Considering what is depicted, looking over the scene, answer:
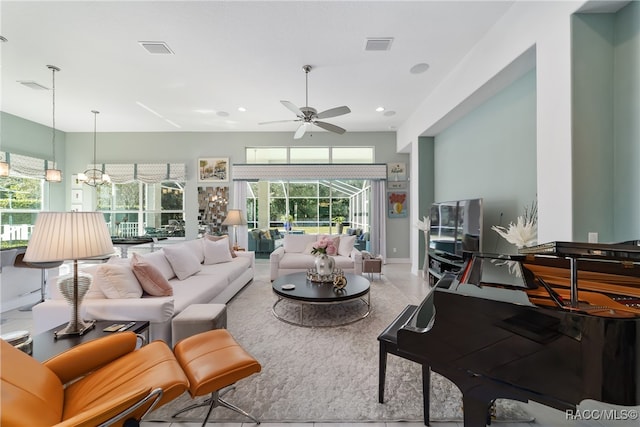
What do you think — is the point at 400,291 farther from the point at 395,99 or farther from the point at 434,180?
the point at 395,99

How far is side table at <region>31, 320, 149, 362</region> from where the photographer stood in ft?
4.82

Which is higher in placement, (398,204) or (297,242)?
(398,204)

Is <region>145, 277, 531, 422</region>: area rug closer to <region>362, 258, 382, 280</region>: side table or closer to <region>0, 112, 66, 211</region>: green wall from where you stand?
<region>362, 258, 382, 280</region>: side table

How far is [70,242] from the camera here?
152 cm

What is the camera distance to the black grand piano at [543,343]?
3.36ft

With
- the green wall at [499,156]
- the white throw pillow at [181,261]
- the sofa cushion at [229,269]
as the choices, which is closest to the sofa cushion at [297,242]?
the sofa cushion at [229,269]

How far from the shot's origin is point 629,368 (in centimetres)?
101

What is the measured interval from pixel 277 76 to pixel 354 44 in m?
1.29

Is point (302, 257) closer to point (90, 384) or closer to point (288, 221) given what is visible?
point (288, 221)

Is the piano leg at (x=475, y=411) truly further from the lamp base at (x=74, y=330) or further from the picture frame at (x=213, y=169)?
the picture frame at (x=213, y=169)

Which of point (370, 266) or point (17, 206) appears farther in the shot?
point (17, 206)

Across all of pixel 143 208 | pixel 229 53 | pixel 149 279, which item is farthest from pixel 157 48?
pixel 143 208

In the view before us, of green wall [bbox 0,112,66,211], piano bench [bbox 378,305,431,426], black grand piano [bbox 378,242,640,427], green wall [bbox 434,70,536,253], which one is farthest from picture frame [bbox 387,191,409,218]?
green wall [bbox 0,112,66,211]

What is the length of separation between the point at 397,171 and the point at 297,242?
3151 millimetres
